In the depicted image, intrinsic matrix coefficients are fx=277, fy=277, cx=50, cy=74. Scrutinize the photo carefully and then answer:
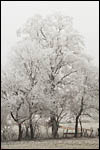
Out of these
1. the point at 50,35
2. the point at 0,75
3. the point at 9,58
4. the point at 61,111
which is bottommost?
the point at 61,111

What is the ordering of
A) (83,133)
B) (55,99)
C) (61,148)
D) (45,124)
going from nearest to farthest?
(61,148) → (55,99) → (45,124) → (83,133)

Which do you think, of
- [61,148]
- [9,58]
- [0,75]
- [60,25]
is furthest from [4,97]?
[60,25]

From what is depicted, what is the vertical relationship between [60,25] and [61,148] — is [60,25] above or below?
above

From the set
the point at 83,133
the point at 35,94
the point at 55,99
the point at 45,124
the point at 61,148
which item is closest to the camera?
the point at 61,148

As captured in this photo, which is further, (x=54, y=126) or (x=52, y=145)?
Result: (x=54, y=126)

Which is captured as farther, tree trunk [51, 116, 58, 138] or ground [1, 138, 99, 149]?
tree trunk [51, 116, 58, 138]

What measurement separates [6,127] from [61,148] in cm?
742

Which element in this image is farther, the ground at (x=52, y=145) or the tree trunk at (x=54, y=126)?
the tree trunk at (x=54, y=126)

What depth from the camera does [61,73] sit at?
82.6 ft

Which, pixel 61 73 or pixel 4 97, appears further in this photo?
pixel 61 73

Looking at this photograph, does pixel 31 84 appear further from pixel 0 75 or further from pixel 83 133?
pixel 83 133

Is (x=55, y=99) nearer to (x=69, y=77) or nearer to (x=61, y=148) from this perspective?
(x=69, y=77)

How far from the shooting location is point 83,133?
87.0 feet

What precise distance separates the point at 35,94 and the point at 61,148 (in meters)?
6.01
